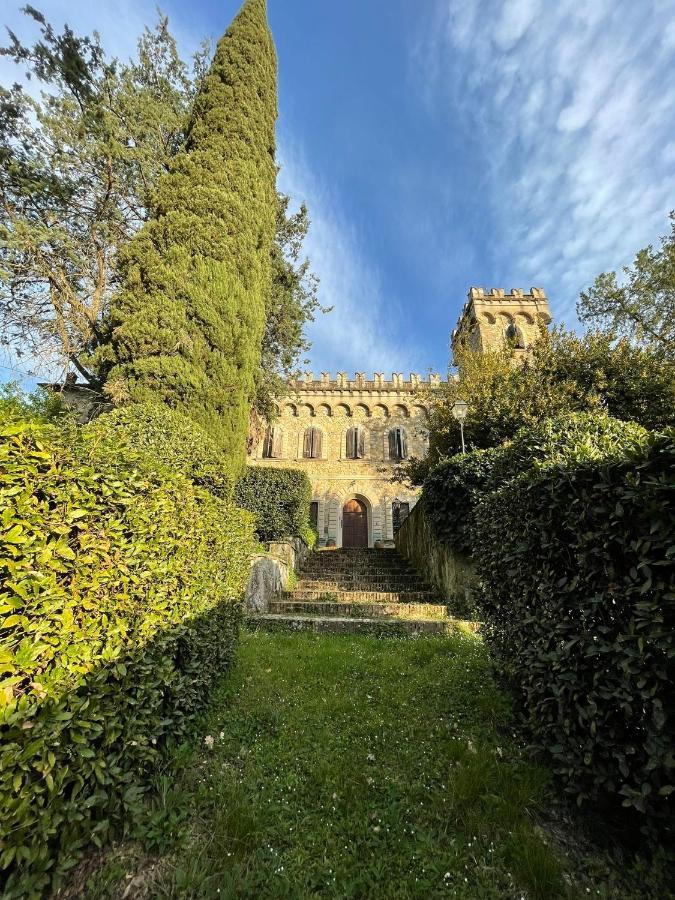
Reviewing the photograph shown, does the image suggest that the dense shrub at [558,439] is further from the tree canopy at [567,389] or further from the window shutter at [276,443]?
the window shutter at [276,443]

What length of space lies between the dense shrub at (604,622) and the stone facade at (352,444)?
Result: 18.0 m

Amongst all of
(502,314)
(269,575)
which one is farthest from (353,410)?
(269,575)

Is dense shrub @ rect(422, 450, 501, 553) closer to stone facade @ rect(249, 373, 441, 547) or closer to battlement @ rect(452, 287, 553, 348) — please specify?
stone facade @ rect(249, 373, 441, 547)

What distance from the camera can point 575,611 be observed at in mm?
2293

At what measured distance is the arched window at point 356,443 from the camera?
2255 centimetres

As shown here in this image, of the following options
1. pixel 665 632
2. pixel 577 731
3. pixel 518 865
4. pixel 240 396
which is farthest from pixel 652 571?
pixel 240 396

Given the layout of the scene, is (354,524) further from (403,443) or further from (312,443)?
(403,443)

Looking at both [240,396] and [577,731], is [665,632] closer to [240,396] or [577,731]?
[577,731]

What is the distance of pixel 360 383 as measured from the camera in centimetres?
2375

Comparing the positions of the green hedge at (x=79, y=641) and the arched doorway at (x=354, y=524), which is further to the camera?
the arched doorway at (x=354, y=524)

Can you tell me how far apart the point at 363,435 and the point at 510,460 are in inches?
736

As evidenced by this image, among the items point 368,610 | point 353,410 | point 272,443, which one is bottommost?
point 368,610

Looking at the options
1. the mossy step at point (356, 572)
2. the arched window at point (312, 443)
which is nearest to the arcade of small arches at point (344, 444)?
the arched window at point (312, 443)

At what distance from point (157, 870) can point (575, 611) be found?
8.54ft
